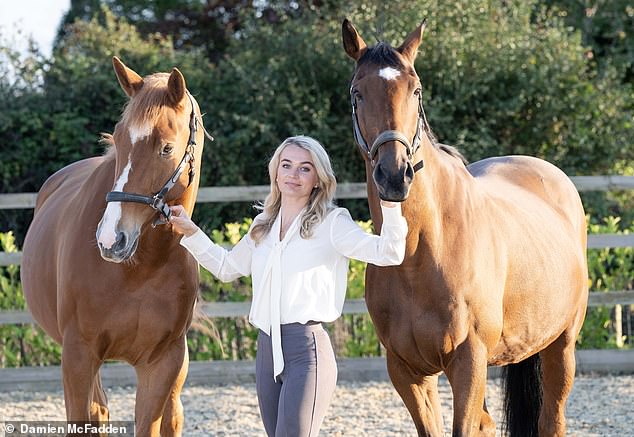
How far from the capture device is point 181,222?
358cm

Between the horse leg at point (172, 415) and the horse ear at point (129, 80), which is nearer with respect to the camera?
the horse ear at point (129, 80)

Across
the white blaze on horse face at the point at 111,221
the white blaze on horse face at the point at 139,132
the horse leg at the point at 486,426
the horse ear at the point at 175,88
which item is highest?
the horse ear at the point at 175,88

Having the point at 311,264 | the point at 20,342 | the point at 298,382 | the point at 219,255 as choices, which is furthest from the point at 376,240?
the point at 20,342

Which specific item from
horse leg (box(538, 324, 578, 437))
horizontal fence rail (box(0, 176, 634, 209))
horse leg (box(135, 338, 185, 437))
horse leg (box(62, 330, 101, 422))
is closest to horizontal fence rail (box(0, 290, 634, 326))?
horizontal fence rail (box(0, 176, 634, 209))

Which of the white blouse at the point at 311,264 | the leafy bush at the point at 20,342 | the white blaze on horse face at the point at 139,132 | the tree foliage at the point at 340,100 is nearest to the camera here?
the white blouse at the point at 311,264

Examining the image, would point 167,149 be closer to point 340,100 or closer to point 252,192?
point 252,192

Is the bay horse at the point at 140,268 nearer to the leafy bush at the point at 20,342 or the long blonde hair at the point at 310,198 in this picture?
the long blonde hair at the point at 310,198

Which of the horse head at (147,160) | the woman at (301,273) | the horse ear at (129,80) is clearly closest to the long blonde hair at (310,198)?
the woman at (301,273)

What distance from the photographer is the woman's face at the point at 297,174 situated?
3406mm

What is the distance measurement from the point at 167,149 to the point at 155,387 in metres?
1.02

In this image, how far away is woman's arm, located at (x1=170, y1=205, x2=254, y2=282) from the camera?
360 centimetres

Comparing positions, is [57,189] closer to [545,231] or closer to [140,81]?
[140,81]

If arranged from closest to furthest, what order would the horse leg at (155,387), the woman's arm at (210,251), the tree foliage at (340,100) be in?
the woman's arm at (210,251) → the horse leg at (155,387) → the tree foliage at (340,100)

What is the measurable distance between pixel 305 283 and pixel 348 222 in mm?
285
